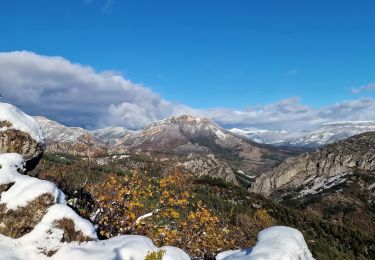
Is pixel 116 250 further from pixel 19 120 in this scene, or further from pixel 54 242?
pixel 19 120

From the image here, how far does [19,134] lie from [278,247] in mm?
Result: 16634

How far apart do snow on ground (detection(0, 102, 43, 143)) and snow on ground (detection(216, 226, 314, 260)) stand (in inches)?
554

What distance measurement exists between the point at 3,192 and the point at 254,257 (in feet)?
43.7

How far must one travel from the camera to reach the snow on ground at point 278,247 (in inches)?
925

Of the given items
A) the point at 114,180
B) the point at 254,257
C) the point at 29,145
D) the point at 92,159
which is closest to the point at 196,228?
the point at 114,180

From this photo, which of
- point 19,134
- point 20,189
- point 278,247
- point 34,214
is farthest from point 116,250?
point 19,134

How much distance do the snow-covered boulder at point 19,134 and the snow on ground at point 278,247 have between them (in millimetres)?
13605

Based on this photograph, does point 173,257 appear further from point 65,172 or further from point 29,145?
point 65,172

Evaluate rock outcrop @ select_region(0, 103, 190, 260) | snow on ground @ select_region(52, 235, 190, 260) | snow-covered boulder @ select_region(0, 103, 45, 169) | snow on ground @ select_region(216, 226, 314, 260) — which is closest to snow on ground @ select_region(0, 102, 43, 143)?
snow-covered boulder @ select_region(0, 103, 45, 169)

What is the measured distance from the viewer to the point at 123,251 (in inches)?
785

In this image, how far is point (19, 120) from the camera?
27312mm

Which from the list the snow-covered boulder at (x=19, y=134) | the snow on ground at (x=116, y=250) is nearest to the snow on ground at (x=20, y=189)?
the snow-covered boulder at (x=19, y=134)

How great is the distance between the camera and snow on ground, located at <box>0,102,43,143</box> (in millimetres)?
26741

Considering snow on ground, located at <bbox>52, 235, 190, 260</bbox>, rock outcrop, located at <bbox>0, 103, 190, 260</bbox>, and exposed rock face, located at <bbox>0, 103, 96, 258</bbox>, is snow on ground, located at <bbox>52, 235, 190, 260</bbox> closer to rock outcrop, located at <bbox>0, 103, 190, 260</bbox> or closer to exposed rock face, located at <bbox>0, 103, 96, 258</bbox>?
rock outcrop, located at <bbox>0, 103, 190, 260</bbox>
